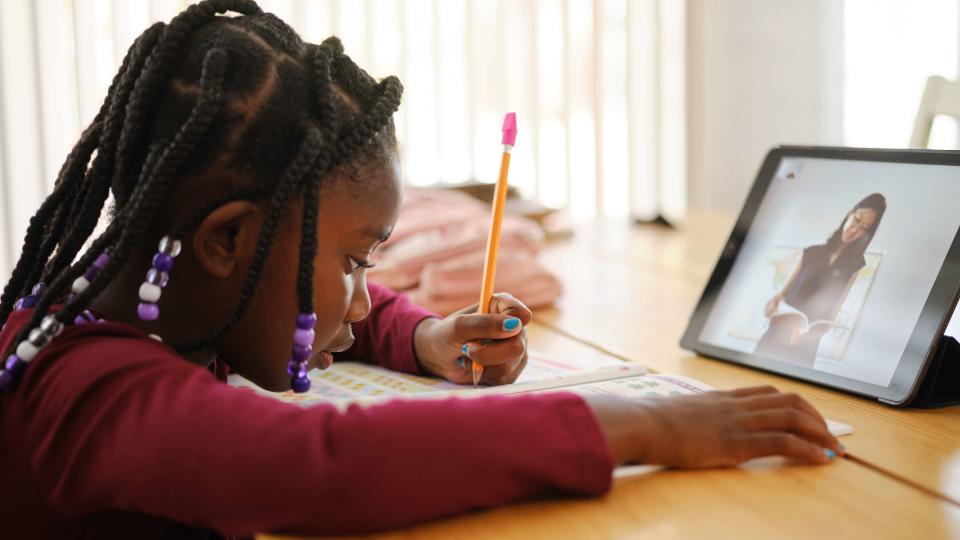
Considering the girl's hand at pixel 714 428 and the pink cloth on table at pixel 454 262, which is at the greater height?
the girl's hand at pixel 714 428

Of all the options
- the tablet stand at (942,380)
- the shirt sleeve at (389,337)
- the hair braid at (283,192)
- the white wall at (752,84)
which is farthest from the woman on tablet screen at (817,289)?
the white wall at (752,84)

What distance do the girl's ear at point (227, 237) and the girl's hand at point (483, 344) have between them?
0.29 metres

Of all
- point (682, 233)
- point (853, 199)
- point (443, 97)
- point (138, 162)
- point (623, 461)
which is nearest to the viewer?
point (623, 461)

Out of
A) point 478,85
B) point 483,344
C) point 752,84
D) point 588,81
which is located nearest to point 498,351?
point 483,344

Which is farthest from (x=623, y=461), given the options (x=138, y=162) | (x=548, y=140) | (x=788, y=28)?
(x=788, y=28)

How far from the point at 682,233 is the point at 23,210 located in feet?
4.71

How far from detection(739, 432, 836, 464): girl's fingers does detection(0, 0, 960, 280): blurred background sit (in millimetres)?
1747

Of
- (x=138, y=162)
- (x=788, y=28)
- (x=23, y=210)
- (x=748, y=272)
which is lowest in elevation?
(x=23, y=210)

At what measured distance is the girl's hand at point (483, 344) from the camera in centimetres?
100

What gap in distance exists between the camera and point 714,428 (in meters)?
Result: 0.73

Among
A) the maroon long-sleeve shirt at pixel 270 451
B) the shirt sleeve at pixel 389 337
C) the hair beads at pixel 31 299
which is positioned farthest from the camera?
the shirt sleeve at pixel 389 337

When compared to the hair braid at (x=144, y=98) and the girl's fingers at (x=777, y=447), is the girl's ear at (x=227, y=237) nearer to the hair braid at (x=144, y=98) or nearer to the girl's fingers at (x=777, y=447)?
the hair braid at (x=144, y=98)

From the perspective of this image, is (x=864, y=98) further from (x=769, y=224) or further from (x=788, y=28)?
(x=769, y=224)

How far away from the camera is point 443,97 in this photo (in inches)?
103
